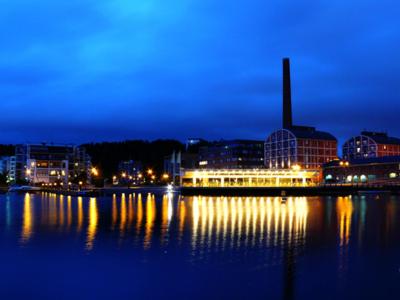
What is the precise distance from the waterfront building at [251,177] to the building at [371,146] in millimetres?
18721

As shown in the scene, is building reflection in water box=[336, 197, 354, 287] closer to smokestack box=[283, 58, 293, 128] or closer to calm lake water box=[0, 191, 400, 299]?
calm lake water box=[0, 191, 400, 299]

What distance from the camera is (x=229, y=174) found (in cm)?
13738

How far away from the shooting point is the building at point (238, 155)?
16568 cm

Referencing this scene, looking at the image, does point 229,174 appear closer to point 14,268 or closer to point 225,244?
point 225,244

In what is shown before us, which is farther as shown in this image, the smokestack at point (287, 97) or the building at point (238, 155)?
the building at point (238, 155)

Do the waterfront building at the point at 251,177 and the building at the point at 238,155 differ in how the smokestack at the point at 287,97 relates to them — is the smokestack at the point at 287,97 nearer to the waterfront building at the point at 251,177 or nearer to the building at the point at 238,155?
the waterfront building at the point at 251,177

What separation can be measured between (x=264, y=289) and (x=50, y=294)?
30.4ft

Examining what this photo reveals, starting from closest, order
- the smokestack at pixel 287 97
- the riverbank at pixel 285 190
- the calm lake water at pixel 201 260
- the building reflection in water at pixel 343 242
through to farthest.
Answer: the calm lake water at pixel 201 260, the building reflection in water at pixel 343 242, the riverbank at pixel 285 190, the smokestack at pixel 287 97

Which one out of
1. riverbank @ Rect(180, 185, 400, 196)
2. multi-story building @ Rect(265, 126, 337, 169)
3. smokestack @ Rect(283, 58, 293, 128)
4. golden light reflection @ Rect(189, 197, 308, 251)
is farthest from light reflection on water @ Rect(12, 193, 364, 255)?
smokestack @ Rect(283, 58, 293, 128)

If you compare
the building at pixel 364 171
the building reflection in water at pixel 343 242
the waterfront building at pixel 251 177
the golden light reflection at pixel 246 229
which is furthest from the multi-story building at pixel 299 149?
the golden light reflection at pixel 246 229

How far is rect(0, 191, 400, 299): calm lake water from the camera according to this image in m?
21.5

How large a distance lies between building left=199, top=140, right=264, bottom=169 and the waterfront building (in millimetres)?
23029

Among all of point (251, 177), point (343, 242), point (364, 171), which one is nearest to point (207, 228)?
point (343, 242)

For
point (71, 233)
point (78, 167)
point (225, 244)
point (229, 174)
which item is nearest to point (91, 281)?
point (225, 244)
